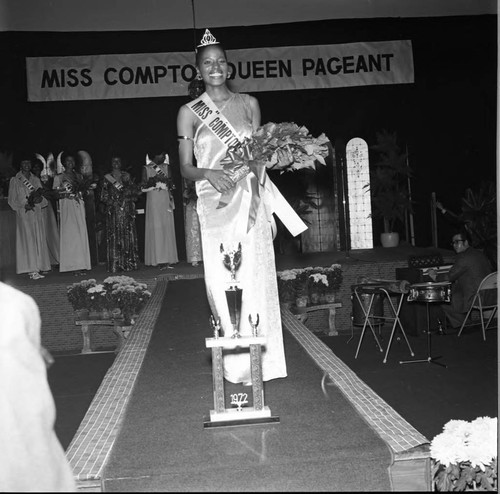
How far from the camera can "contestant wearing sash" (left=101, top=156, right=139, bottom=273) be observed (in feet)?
33.2

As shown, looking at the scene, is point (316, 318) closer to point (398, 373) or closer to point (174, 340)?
point (398, 373)

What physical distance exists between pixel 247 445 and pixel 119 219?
809 cm

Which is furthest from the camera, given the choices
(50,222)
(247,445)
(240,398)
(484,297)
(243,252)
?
(50,222)

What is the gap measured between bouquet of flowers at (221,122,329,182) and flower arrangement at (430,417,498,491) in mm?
1124

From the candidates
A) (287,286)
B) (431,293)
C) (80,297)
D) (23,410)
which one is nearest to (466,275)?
(431,293)

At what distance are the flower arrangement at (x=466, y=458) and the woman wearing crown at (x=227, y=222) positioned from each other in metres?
1.01

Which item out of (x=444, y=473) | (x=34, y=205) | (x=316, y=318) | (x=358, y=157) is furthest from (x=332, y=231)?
(x=444, y=473)

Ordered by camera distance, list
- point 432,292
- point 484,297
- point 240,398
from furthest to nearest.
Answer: point 484,297 < point 432,292 < point 240,398

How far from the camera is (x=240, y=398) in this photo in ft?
9.06

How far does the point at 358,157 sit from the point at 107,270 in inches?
166

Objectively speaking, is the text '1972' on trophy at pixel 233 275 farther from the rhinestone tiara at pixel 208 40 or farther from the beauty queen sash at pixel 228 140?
the rhinestone tiara at pixel 208 40

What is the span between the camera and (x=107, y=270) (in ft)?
33.5

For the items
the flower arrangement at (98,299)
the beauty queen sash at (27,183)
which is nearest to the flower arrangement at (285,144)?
the flower arrangement at (98,299)

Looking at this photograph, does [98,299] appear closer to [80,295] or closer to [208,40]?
[80,295]
